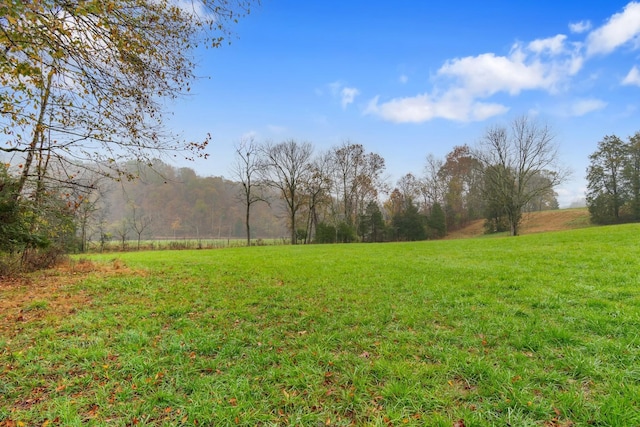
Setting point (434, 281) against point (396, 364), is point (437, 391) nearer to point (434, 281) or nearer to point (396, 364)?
point (396, 364)

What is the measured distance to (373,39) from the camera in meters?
9.45

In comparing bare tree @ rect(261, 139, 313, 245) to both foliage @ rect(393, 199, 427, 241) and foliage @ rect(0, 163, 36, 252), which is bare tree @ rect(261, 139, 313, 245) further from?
foliage @ rect(0, 163, 36, 252)

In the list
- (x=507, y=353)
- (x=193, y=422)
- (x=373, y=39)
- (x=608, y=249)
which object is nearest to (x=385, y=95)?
(x=373, y=39)

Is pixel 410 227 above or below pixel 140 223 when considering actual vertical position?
below

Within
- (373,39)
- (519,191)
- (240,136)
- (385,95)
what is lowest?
(519,191)

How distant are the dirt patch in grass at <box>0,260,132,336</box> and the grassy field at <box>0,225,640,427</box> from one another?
0.15ft

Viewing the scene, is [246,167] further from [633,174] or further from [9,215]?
[633,174]

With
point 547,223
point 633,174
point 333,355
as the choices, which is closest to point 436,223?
point 547,223

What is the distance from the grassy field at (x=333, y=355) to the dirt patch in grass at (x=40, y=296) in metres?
0.05

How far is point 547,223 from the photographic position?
109 ft

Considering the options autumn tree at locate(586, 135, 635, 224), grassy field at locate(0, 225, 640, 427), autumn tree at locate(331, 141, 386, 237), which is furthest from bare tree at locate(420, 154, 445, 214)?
grassy field at locate(0, 225, 640, 427)

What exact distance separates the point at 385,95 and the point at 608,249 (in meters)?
13.1

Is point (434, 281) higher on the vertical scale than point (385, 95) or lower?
lower

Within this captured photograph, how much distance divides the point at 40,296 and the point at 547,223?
143ft
